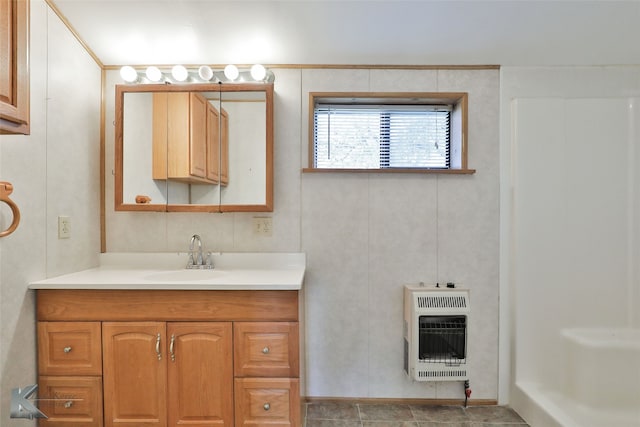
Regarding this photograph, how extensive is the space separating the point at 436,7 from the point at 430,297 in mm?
1536

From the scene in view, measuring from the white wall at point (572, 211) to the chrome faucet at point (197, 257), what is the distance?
1844 millimetres

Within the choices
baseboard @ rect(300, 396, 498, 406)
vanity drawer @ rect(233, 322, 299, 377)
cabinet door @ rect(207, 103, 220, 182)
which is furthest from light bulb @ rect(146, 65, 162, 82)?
baseboard @ rect(300, 396, 498, 406)

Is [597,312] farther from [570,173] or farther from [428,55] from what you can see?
[428,55]

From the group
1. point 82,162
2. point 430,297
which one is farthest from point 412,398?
point 82,162

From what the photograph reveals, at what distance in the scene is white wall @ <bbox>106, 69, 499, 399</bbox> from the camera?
6.75 feet

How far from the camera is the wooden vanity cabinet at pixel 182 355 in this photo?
61.1 inches

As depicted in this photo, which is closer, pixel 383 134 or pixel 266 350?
pixel 266 350

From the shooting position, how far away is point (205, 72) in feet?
6.36

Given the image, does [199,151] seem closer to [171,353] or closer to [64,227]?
[64,227]

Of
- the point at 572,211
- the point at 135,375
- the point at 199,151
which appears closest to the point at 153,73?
the point at 199,151

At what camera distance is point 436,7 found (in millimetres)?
1687

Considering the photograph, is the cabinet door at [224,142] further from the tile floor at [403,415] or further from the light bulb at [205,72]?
the tile floor at [403,415]

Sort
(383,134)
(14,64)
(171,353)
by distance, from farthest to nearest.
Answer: (383,134)
(171,353)
(14,64)

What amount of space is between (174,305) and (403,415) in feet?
4.68
